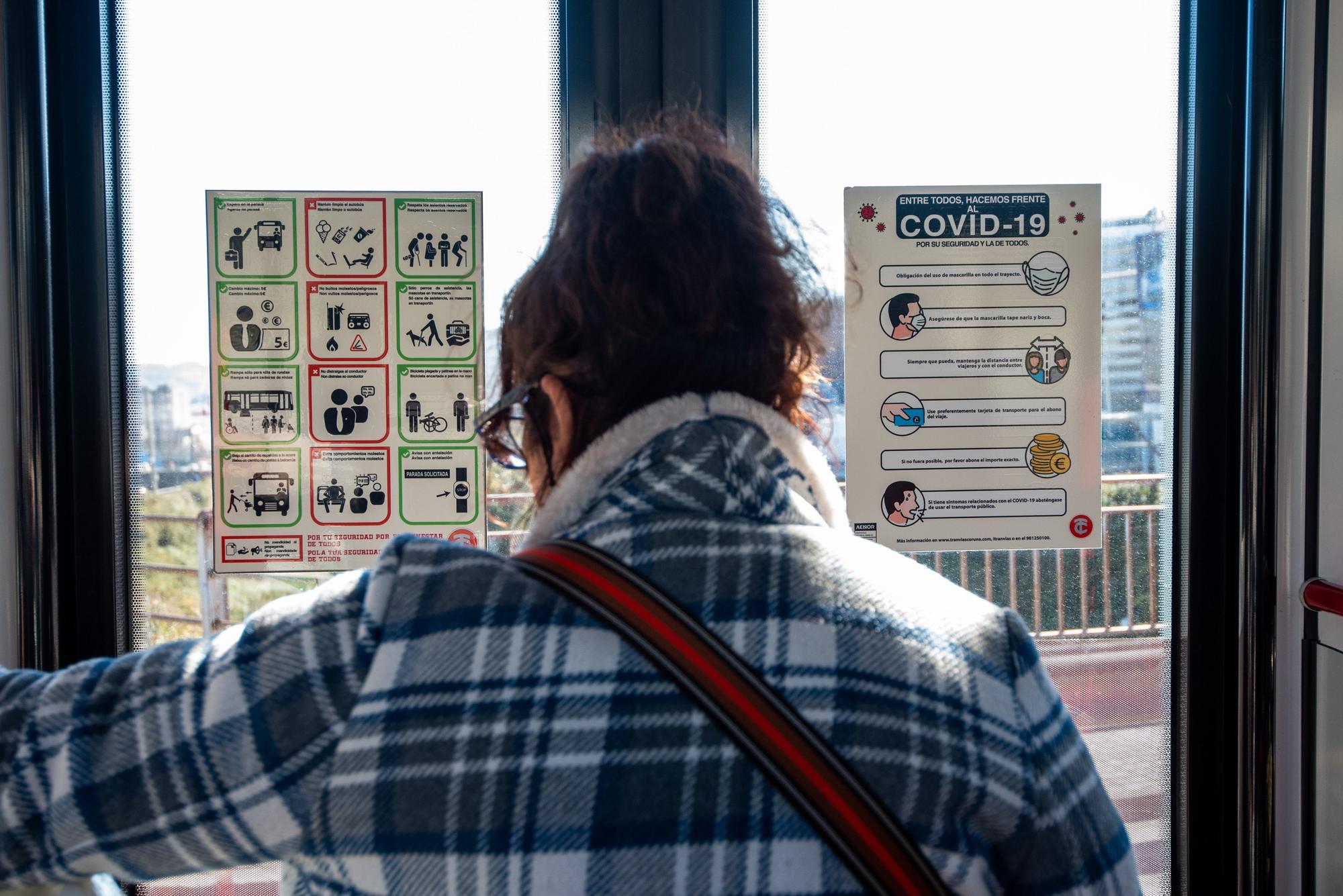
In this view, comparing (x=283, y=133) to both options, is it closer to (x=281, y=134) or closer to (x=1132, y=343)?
(x=281, y=134)

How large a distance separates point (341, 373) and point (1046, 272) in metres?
1.19

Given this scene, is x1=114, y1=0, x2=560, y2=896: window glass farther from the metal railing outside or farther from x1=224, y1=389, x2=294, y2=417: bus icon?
the metal railing outside

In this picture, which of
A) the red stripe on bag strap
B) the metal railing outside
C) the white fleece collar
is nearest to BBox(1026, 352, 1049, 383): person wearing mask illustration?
the metal railing outside

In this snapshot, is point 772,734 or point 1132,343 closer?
point 772,734

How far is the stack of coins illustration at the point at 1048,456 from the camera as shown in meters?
1.58

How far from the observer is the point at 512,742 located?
61cm

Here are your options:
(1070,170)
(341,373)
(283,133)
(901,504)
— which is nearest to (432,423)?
(341,373)

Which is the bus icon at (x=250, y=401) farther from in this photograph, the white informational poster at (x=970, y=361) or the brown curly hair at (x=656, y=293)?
the white informational poster at (x=970, y=361)

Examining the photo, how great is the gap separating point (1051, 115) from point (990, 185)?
0.17 m

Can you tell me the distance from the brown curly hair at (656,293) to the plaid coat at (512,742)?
15 centimetres

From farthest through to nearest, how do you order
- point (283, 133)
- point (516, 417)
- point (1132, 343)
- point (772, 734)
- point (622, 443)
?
point (1132, 343) < point (283, 133) < point (516, 417) < point (622, 443) < point (772, 734)

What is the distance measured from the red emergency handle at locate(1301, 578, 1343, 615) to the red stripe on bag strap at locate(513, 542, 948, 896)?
1.23 metres

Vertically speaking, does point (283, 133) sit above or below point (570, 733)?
above

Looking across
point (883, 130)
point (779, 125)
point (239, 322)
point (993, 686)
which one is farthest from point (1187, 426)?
point (239, 322)
